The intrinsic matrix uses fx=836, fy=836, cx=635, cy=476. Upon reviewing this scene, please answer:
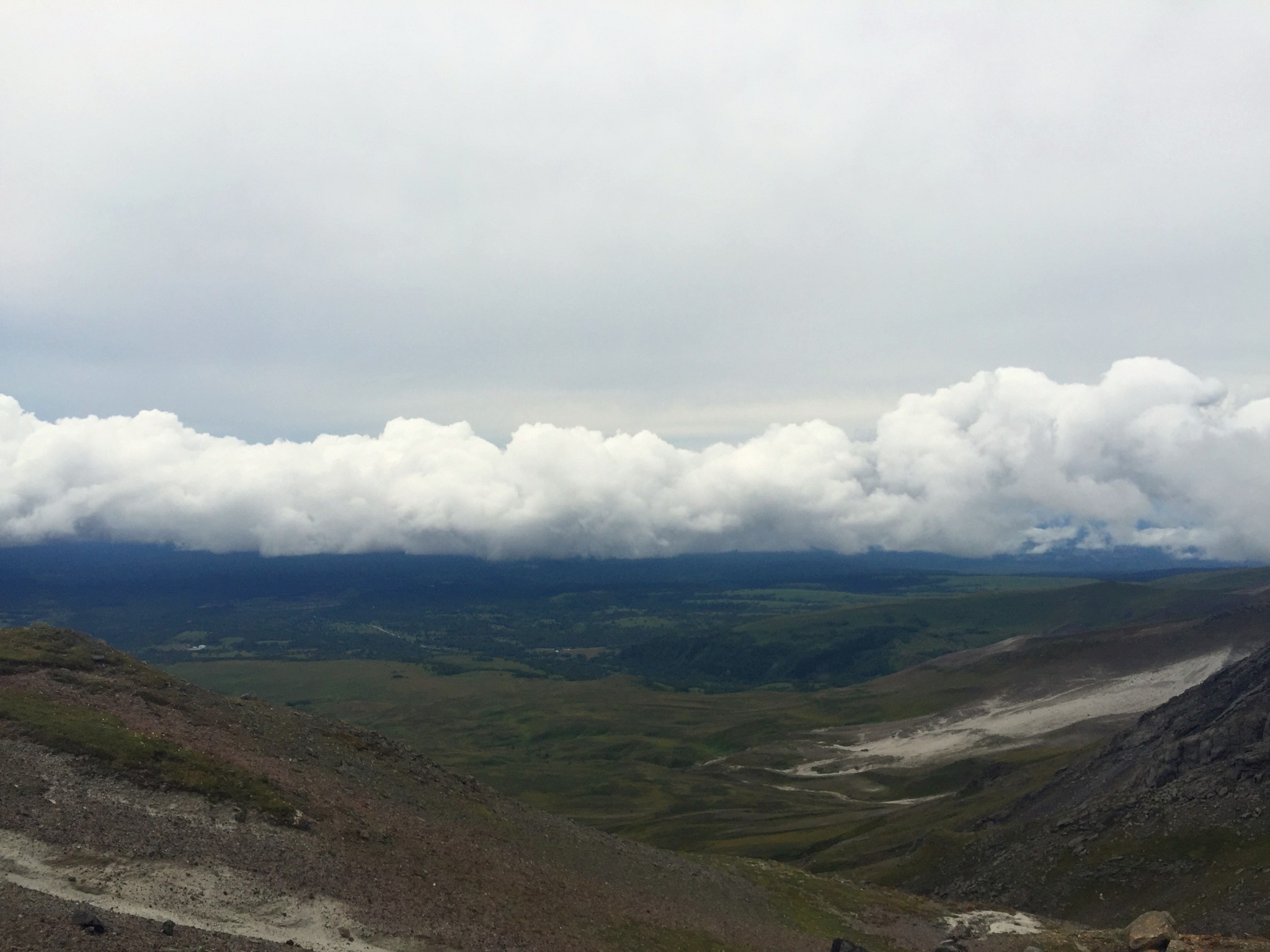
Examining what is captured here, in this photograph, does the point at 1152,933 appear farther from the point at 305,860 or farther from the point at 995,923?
the point at 305,860

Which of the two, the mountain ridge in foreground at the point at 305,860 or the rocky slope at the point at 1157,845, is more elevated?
the mountain ridge in foreground at the point at 305,860

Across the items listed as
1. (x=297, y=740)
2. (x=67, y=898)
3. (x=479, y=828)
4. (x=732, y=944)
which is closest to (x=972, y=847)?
(x=732, y=944)

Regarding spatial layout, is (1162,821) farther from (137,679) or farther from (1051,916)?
(137,679)

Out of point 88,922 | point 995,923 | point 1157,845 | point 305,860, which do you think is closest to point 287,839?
point 305,860

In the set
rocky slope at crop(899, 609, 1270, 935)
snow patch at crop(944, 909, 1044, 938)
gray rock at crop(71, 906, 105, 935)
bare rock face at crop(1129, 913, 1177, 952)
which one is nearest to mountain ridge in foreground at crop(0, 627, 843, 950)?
gray rock at crop(71, 906, 105, 935)

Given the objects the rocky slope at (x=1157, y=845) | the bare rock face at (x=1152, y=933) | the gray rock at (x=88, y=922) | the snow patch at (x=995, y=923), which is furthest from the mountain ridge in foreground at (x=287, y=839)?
the rocky slope at (x=1157, y=845)

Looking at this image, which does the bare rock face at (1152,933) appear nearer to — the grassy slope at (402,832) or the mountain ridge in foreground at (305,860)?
the mountain ridge in foreground at (305,860)
